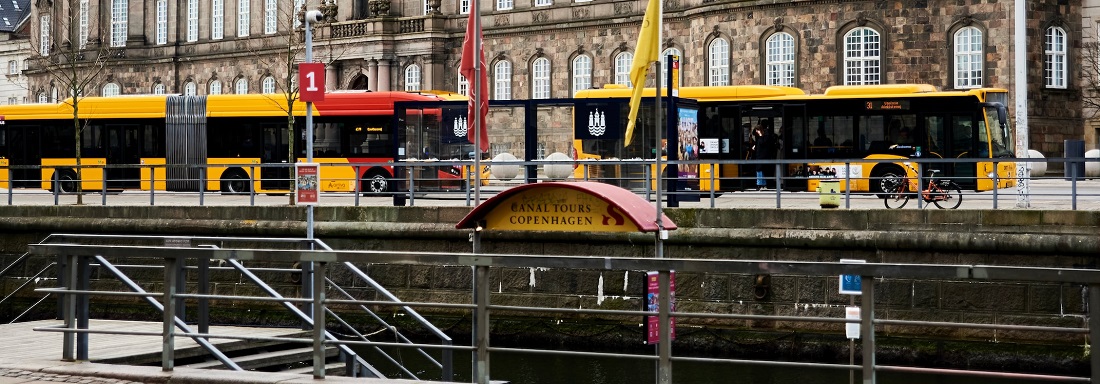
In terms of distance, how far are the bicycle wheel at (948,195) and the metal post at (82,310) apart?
570 inches

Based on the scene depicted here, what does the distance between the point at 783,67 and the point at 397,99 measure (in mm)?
14598

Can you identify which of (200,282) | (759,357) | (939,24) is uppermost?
(939,24)

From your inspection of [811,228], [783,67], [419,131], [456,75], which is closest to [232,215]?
[419,131]

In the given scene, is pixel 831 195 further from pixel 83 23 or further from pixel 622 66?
pixel 83 23

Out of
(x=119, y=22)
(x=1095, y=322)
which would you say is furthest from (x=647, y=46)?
(x=119, y=22)

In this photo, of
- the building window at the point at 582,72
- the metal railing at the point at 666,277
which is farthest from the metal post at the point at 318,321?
the building window at the point at 582,72

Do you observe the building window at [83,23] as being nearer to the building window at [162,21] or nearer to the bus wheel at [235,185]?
the building window at [162,21]

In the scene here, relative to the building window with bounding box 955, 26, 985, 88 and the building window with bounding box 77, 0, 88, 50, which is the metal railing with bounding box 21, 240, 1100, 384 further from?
the building window with bounding box 77, 0, 88, 50

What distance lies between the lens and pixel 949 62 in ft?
151

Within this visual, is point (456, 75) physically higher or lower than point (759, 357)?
higher

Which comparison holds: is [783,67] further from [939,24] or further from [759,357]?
[759,357]

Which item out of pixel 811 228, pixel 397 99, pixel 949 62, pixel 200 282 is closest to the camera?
pixel 200 282

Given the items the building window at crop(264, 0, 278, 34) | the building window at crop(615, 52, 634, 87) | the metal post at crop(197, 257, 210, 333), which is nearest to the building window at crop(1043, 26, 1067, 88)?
the building window at crop(615, 52, 634, 87)

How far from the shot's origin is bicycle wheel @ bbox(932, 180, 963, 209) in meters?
26.1
